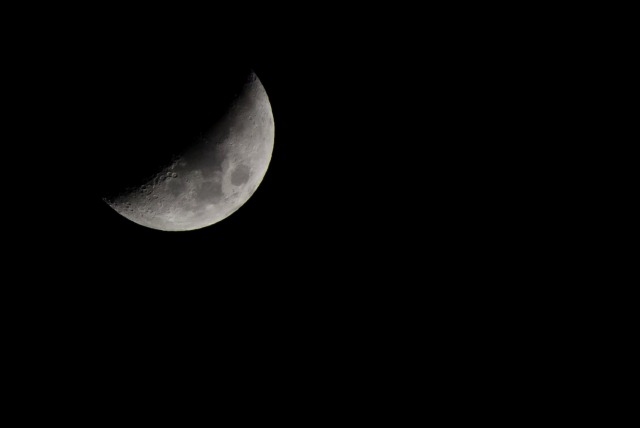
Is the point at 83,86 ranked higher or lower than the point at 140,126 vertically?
higher

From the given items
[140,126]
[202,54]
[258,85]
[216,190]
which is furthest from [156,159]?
[258,85]

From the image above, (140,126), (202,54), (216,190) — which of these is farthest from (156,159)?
(202,54)

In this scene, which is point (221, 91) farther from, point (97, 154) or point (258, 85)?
point (97, 154)

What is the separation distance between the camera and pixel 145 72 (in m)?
2.68

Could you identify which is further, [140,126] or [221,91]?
[221,91]

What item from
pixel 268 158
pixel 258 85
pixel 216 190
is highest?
pixel 258 85

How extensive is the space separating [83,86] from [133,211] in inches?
40.2

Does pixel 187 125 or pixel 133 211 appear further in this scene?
pixel 133 211

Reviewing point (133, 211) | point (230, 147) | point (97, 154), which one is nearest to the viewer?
point (97, 154)

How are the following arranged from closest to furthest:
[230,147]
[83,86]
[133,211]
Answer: [83,86], [230,147], [133,211]

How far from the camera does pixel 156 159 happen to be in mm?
2896

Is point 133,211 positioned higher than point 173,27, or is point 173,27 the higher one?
point 173,27

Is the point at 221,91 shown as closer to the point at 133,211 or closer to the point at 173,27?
the point at 173,27

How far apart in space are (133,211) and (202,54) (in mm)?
1351
